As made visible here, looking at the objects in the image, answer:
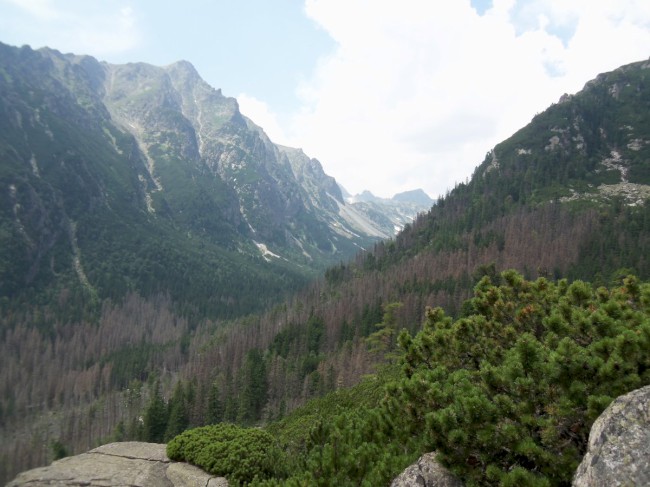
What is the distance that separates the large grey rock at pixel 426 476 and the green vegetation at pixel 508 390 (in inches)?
15.9

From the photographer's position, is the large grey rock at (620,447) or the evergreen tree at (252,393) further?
the evergreen tree at (252,393)

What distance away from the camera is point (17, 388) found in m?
127

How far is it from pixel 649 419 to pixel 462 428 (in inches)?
156

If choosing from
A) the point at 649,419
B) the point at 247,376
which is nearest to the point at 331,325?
the point at 247,376

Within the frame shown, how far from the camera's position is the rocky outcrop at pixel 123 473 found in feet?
81.5

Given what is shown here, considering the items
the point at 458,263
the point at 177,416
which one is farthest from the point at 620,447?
the point at 458,263

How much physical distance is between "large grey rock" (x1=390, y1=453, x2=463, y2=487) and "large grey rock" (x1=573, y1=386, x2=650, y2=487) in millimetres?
3408

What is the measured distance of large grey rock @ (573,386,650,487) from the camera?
7602 mm

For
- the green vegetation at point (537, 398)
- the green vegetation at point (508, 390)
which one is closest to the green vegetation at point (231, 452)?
the green vegetation at point (508, 390)

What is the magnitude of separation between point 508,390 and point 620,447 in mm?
3145

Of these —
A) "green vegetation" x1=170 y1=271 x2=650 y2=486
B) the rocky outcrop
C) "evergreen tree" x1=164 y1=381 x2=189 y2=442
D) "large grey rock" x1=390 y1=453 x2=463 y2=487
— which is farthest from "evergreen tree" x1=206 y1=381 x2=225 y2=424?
"large grey rock" x1=390 y1=453 x2=463 y2=487

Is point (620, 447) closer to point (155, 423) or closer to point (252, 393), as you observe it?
point (155, 423)

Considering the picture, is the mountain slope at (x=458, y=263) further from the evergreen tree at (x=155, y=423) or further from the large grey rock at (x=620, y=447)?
the large grey rock at (x=620, y=447)

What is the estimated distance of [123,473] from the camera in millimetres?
26344
